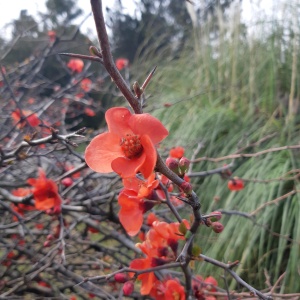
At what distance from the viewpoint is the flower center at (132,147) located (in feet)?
1.71

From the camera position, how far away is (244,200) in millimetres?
2008

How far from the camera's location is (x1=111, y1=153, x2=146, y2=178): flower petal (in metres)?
0.50

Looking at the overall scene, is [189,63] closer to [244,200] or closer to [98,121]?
[98,121]

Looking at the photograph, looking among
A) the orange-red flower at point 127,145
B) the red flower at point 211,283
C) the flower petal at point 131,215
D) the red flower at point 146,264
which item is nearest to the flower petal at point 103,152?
the orange-red flower at point 127,145

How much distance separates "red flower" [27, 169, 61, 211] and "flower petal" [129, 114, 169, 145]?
2.32 feet

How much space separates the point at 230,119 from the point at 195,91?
0.76 meters

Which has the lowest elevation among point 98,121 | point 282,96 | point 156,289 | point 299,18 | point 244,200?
point 98,121

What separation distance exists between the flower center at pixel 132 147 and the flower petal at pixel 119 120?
0.02 meters

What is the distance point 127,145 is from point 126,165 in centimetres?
3

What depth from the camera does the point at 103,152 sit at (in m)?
0.55

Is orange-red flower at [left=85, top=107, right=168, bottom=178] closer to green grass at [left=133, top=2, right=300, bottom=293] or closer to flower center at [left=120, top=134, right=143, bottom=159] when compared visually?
flower center at [left=120, top=134, right=143, bottom=159]

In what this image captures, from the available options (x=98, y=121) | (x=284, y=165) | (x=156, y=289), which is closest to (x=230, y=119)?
(x=284, y=165)

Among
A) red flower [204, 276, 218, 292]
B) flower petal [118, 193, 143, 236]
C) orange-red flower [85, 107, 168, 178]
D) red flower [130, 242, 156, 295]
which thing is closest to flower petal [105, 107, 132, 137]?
orange-red flower [85, 107, 168, 178]

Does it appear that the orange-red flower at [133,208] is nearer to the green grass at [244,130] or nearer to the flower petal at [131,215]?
the flower petal at [131,215]
